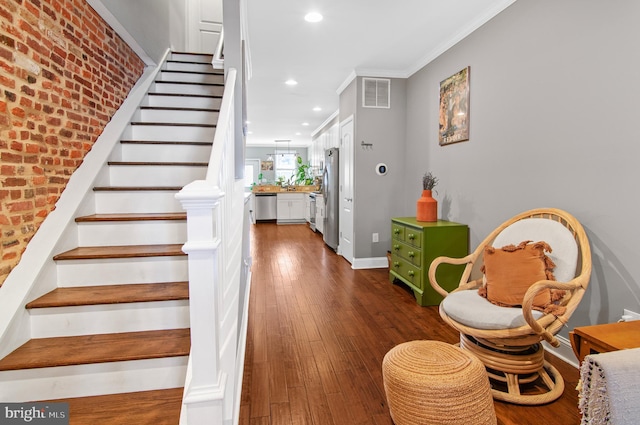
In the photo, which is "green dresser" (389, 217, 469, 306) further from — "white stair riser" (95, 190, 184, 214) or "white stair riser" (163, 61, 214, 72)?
"white stair riser" (163, 61, 214, 72)

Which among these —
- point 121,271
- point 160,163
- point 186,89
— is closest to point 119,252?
point 121,271

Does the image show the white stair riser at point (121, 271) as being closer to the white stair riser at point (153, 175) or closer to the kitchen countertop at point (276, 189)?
the white stair riser at point (153, 175)

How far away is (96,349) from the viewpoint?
59.8 inches

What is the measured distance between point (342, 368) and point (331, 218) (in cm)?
361

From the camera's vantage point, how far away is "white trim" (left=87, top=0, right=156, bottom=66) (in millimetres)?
2346

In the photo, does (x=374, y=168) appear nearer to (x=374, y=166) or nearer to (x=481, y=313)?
(x=374, y=166)

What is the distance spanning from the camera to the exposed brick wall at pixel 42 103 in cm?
156

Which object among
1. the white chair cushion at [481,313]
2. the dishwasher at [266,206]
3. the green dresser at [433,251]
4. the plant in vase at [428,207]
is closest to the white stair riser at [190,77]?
the plant in vase at [428,207]

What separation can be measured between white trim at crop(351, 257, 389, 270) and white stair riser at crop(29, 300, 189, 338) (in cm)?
299

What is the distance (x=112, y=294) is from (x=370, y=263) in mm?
3314

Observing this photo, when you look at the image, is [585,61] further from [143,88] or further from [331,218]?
[331,218]

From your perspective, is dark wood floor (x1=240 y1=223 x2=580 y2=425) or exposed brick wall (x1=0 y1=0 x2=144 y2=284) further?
dark wood floor (x1=240 y1=223 x2=580 y2=425)

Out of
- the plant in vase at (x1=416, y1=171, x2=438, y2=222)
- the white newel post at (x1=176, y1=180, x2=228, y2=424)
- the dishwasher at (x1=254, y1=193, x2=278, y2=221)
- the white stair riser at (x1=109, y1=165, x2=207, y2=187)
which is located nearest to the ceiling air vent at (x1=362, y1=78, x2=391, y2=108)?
the plant in vase at (x1=416, y1=171, x2=438, y2=222)

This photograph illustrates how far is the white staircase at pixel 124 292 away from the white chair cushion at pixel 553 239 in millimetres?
2010
